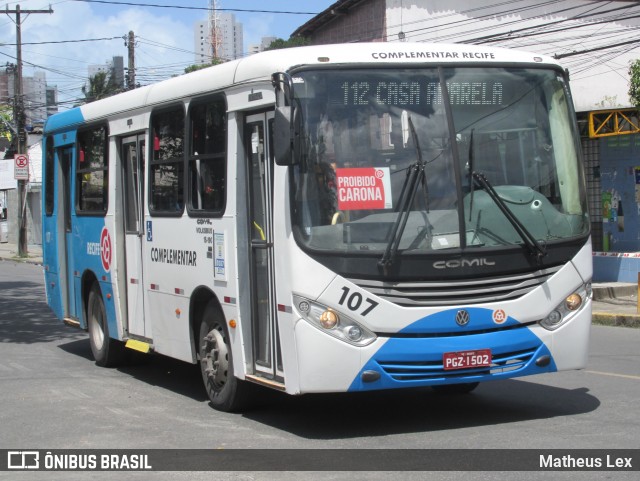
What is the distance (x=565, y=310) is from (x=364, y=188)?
1974mm

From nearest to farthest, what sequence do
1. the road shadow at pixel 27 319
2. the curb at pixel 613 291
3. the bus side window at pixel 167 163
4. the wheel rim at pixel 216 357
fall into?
the wheel rim at pixel 216 357, the bus side window at pixel 167 163, the road shadow at pixel 27 319, the curb at pixel 613 291

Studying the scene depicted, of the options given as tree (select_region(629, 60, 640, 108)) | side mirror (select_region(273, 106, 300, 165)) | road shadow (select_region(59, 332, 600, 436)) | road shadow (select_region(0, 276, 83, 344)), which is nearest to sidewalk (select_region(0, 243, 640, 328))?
tree (select_region(629, 60, 640, 108))

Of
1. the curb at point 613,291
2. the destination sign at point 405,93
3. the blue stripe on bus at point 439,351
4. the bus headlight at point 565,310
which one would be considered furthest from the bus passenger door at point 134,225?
the curb at point 613,291

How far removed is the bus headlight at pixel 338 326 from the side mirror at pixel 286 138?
1.09 meters

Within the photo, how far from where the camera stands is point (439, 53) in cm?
797

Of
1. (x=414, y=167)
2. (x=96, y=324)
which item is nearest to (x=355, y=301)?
(x=414, y=167)

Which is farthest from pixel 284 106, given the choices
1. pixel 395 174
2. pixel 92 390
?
pixel 92 390

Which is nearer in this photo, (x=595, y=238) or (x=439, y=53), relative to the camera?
(x=439, y=53)

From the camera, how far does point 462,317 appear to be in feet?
24.8

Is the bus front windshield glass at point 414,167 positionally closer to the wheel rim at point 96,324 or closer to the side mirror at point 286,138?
the side mirror at point 286,138

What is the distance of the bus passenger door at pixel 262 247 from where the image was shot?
8125mm

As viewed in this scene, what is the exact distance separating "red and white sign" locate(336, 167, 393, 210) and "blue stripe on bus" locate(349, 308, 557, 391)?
3.14 ft

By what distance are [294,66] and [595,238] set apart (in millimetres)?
15922

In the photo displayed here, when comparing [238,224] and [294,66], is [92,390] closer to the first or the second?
[238,224]
